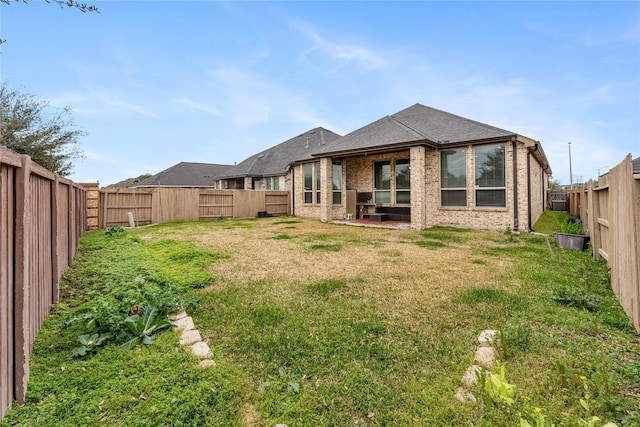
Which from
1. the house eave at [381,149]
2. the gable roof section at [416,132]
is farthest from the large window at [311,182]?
the gable roof section at [416,132]

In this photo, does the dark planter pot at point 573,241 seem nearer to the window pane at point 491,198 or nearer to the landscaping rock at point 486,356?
the window pane at point 491,198

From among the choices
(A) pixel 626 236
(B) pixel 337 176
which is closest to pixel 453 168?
(B) pixel 337 176

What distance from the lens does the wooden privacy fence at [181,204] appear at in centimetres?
1273

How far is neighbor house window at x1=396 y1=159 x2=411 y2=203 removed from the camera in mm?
13039

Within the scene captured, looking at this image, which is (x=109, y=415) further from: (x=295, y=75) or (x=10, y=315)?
(x=295, y=75)

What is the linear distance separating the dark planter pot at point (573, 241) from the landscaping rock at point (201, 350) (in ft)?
27.0

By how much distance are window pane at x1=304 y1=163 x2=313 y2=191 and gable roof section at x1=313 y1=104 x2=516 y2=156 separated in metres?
1.97

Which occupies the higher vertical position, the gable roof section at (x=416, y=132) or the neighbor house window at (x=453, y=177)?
the gable roof section at (x=416, y=132)

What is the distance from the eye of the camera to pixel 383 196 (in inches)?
551

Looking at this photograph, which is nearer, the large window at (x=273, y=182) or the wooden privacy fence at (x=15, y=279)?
the wooden privacy fence at (x=15, y=279)

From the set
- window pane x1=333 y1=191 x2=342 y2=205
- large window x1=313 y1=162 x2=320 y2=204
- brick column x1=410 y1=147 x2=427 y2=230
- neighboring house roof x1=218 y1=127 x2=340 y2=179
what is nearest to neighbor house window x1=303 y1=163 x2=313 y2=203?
large window x1=313 y1=162 x2=320 y2=204

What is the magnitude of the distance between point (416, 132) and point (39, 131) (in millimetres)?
18815

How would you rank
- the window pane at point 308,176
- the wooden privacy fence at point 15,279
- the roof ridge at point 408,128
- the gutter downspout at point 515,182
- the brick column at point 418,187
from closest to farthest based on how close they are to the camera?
the wooden privacy fence at point 15,279 → the gutter downspout at point 515,182 → the brick column at point 418,187 → the roof ridge at point 408,128 → the window pane at point 308,176

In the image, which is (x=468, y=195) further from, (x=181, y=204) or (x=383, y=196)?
(x=181, y=204)
